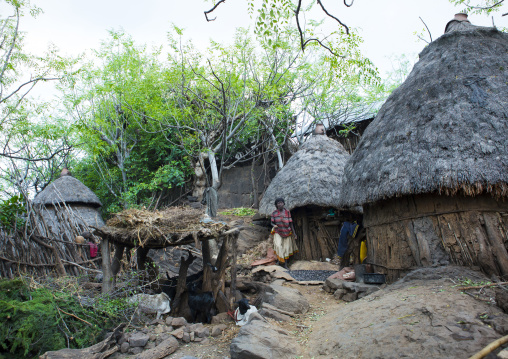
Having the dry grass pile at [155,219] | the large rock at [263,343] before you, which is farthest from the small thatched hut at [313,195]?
the large rock at [263,343]

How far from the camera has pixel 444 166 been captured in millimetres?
4695

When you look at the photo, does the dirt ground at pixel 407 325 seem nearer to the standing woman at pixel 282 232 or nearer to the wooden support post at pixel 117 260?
the wooden support post at pixel 117 260

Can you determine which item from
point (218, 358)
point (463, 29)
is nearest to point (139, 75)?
point (463, 29)

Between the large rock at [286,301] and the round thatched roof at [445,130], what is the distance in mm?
1912

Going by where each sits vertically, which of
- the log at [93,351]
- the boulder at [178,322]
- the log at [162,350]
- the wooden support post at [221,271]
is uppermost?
the wooden support post at [221,271]

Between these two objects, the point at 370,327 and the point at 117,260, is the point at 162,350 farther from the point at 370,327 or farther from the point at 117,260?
the point at 370,327

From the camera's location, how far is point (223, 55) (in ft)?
32.1

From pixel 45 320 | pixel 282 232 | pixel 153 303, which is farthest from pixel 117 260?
pixel 282 232

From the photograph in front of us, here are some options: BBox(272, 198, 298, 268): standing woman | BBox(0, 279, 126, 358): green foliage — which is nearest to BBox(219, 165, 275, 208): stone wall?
BBox(272, 198, 298, 268): standing woman

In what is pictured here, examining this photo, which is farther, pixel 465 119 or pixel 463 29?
pixel 463 29

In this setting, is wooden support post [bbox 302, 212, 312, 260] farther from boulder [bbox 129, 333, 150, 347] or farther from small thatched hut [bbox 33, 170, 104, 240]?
small thatched hut [bbox 33, 170, 104, 240]

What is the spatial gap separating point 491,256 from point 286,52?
8.87m

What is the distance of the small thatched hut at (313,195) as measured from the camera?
8961 millimetres

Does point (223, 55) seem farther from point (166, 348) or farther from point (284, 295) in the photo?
point (166, 348)
